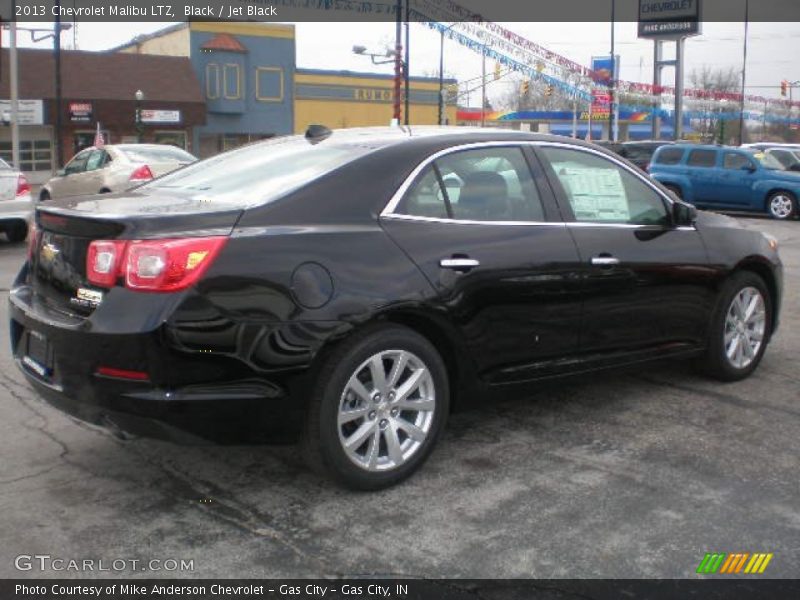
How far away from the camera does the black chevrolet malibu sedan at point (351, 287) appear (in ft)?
11.2

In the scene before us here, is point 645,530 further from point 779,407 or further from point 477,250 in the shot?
point 779,407

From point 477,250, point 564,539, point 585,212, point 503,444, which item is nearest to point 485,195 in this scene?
point 477,250

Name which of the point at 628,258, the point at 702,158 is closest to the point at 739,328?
the point at 628,258

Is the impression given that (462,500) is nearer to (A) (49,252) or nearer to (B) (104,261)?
(B) (104,261)

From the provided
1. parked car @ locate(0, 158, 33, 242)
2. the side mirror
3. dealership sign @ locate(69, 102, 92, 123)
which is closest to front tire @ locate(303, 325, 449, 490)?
the side mirror

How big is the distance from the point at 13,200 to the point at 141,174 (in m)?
2.91

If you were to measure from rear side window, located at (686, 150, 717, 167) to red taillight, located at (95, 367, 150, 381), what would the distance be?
1842cm

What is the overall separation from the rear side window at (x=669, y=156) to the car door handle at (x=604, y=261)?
55.2ft

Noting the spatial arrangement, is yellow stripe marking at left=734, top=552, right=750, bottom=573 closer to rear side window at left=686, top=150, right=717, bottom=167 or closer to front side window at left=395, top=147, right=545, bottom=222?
front side window at left=395, top=147, right=545, bottom=222

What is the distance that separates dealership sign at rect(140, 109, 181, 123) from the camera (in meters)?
41.1

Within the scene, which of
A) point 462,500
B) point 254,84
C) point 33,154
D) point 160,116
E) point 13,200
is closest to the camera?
point 462,500

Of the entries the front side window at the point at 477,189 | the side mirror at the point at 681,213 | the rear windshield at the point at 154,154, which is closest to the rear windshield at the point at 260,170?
the front side window at the point at 477,189

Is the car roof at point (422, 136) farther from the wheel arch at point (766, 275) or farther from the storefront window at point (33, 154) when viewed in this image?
the storefront window at point (33, 154)

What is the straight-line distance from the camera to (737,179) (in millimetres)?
19328
